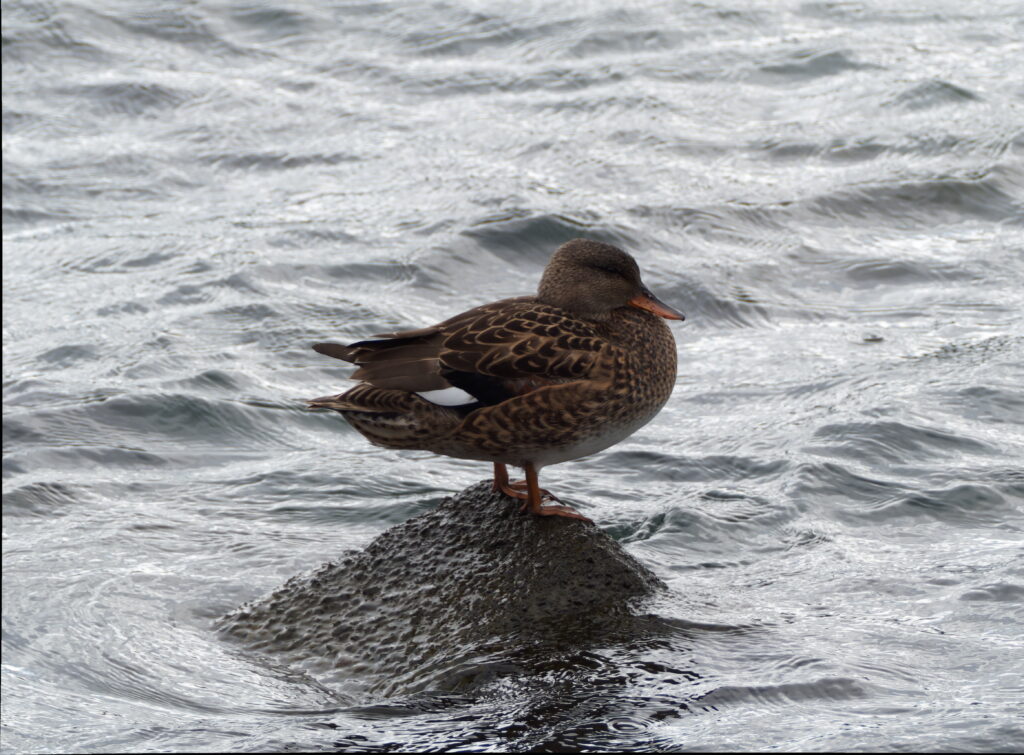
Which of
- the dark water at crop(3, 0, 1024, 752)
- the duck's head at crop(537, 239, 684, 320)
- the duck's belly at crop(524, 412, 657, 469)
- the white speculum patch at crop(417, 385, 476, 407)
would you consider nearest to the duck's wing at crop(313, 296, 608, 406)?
the white speculum patch at crop(417, 385, 476, 407)

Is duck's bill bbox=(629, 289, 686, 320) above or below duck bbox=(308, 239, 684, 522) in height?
above

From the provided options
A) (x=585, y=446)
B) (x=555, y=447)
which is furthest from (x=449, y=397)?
(x=585, y=446)

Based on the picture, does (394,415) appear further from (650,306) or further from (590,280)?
(650,306)

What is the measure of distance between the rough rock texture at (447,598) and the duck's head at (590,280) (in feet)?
2.81

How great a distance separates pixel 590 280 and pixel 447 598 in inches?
57.1

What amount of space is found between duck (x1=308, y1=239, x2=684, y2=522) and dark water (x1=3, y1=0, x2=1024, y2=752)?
77cm

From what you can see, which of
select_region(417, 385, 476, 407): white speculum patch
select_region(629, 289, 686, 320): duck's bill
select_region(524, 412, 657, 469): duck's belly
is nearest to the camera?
select_region(417, 385, 476, 407): white speculum patch

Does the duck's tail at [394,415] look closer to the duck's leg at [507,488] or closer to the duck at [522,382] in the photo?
the duck at [522,382]

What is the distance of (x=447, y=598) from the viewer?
534 centimetres

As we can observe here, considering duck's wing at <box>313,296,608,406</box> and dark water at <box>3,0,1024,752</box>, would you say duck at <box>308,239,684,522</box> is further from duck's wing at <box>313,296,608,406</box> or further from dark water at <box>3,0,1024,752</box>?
dark water at <box>3,0,1024,752</box>

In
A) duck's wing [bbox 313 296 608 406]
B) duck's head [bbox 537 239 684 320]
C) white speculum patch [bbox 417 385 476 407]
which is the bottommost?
white speculum patch [bbox 417 385 476 407]

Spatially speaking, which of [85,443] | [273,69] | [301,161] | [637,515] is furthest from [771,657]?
[273,69]

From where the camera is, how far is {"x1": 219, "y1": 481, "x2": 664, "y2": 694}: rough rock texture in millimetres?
5138

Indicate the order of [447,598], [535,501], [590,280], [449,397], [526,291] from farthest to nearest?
1. [526,291]
2. [590,280]
3. [535,501]
4. [449,397]
5. [447,598]
